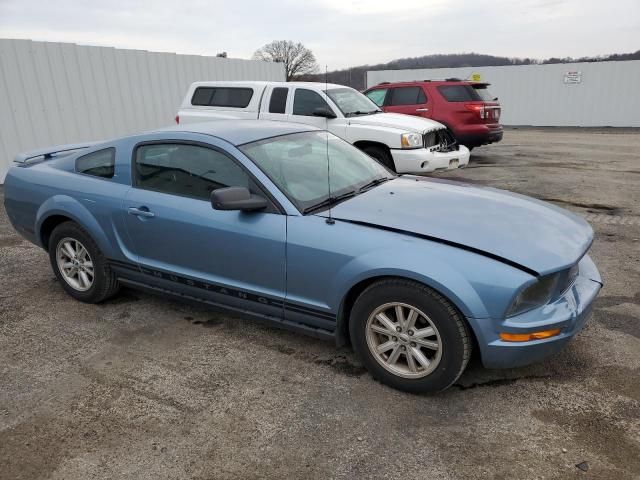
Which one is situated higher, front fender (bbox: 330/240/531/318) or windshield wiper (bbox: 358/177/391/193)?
windshield wiper (bbox: 358/177/391/193)

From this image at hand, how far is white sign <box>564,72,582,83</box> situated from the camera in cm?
2067

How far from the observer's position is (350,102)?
8.70 metres

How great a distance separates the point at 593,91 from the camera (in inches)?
813

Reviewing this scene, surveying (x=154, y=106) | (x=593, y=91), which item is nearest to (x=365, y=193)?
(x=154, y=106)

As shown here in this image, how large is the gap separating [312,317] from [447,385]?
Answer: 0.90m

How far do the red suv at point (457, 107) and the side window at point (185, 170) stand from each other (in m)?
8.15

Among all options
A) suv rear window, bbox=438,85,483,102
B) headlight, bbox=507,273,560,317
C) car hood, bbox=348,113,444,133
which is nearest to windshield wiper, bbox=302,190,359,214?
headlight, bbox=507,273,560,317

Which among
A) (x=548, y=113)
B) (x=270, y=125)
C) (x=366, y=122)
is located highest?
(x=270, y=125)

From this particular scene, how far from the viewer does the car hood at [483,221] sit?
2717mm

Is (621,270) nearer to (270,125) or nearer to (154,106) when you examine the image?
(270,125)

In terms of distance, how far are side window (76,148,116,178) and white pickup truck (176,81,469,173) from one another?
4.61 meters

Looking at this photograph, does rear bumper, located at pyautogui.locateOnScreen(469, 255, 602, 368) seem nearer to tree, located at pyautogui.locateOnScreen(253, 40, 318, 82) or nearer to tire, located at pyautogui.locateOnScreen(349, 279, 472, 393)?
tire, located at pyautogui.locateOnScreen(349, 279, 472, 393)

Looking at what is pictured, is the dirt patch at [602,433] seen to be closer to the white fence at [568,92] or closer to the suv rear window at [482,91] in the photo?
the suv rear window at [482,91]

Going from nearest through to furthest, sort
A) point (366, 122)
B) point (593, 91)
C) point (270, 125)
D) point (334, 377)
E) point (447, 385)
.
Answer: point (447, 385), point (334, 377), point (270, 125), point (366, 122), point (593, 91)
